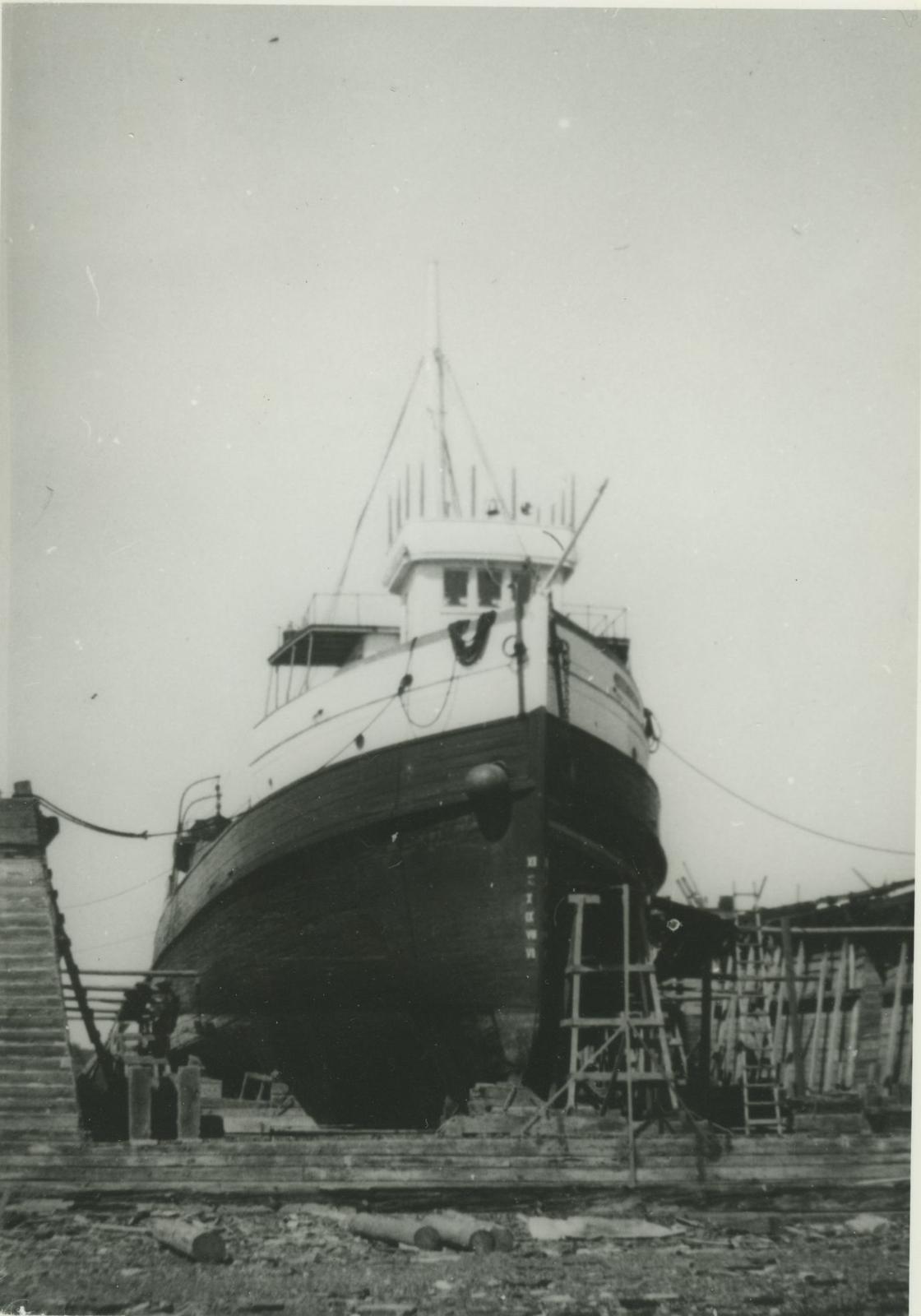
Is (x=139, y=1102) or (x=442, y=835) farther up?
(x=442, y=835)

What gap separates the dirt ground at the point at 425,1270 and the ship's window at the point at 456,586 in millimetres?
8670

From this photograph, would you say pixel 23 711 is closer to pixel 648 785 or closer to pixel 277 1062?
pixel 277 1062

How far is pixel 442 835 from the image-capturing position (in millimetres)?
14500

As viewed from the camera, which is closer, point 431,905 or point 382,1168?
point 382,1168

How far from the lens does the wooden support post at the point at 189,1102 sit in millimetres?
11273

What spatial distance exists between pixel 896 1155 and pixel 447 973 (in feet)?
15.7

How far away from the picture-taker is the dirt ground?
8617mm

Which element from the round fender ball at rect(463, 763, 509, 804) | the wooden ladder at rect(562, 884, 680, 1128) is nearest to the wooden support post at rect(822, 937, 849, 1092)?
the wooden ladder at rect(562, 884, 680, 1128)

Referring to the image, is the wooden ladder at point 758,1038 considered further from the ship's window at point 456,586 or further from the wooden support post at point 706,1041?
the ship's window at point 456,586

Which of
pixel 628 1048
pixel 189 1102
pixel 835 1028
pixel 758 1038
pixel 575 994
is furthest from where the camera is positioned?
pixel 758 1038

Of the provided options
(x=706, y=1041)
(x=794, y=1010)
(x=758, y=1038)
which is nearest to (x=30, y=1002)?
(x=794, y=1010)

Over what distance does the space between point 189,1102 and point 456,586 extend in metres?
7.97

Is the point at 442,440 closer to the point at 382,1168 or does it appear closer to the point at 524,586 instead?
the point at 524,586

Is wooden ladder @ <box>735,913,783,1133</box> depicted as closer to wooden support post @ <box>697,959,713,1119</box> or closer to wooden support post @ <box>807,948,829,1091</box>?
wooden support post @ <box>697,959,713,1119</box>
